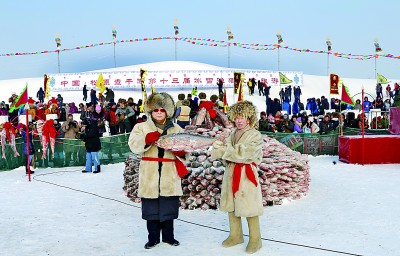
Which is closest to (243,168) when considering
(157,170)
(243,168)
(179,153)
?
(243,168)

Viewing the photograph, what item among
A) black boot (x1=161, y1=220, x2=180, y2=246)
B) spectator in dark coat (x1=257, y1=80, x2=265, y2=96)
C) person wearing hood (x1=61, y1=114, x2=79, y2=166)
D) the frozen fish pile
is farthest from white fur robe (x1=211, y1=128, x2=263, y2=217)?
spectator in dark coat (x1=257, y1=80, x2=265, y2=96)

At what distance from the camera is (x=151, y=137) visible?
17.4 ft

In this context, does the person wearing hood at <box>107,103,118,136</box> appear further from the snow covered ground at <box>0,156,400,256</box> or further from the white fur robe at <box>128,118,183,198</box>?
the white fur robe at <box>128,118,183,198</box>

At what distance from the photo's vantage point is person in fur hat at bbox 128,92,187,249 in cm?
547

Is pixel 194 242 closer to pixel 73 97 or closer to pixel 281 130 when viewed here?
pixel 281 130

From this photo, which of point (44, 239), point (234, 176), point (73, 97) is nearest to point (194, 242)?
point (234, 176)

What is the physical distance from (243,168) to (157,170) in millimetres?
964

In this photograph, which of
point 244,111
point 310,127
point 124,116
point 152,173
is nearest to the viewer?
point 244,111

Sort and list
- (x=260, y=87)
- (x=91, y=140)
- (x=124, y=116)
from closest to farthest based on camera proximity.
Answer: (x=91, y=140) < (x=124, y=116) < (x=260, y=87)

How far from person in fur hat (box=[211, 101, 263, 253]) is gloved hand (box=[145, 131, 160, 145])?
63 centimetres

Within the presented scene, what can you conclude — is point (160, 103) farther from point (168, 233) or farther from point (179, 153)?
point (168, 233)

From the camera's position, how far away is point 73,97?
38.5 meters

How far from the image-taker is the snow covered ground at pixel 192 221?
18.4 ft

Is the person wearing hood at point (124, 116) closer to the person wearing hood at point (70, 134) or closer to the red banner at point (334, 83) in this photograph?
the person wearing hood at point (70, 134)
